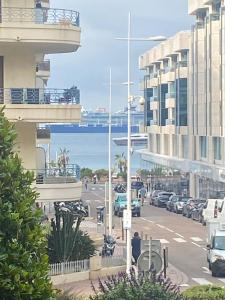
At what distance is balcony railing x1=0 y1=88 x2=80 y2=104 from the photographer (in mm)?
28016

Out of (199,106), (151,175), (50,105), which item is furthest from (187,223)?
(151,175)

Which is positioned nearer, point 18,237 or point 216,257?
point 18,237

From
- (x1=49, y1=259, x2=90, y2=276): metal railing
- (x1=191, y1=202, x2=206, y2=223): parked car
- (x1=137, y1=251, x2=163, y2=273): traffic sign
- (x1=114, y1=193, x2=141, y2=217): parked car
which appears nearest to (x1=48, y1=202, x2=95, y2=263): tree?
(x1=49, y1=259, x2=90, y2=276): metal railing

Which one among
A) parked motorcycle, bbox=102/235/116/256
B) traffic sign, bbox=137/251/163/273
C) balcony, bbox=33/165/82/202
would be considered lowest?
parked motorcycle, bbox=102/235/116/256

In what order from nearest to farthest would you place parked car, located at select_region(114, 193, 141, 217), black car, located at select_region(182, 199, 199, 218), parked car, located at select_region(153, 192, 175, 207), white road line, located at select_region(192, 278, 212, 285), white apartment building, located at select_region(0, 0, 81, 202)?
white apartment building, located at select_region(0, 0, 81, 202), white road line, located at select_region(192, 278, 212, 285), black car, located at select_region(182, 199, 199, 218), parked car, located at select_region(114, 193, 141, 217), parked car, located at select_region(153, 192, 175, 207)

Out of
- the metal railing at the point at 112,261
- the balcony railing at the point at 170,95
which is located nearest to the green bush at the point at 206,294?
the metal railing at the point at 112,261

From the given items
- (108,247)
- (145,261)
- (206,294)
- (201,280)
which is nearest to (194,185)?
(108,247)

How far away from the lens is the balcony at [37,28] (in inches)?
1075

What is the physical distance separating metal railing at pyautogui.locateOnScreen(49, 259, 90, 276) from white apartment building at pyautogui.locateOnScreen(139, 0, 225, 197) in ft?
127

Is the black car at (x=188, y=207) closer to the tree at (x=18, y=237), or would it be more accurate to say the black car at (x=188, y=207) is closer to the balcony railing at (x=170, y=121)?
the balcony railing at (x=170, y=121)

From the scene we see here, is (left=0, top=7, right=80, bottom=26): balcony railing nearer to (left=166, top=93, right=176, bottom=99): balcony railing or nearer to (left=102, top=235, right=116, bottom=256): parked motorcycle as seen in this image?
(left=102, top=235, right=116, bottom=256): parked motorcycle

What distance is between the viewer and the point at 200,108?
7981cm

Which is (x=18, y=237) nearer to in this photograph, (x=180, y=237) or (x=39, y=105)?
(x=39, y=105)

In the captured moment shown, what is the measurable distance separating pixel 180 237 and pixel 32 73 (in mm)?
21686
